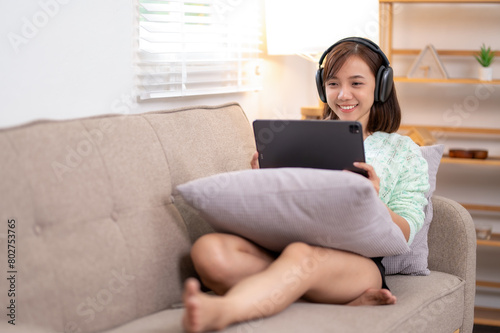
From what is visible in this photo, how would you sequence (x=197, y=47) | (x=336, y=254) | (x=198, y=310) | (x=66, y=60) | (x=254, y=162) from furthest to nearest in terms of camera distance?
(x=197, y=47)
(x=254, y=162)
(x=66, y=60)
(x=336, y=254)
(x=198, y=310)

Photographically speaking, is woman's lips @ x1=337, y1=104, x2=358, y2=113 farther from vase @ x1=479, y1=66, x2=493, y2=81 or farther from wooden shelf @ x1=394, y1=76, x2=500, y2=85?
vase @ x1=479, y1=66, x2=493, y2=81

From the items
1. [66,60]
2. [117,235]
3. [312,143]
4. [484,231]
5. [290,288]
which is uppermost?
[66,60]

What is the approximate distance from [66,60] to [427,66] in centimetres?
196

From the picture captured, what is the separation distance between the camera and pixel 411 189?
173cm

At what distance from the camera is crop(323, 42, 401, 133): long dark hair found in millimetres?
1842

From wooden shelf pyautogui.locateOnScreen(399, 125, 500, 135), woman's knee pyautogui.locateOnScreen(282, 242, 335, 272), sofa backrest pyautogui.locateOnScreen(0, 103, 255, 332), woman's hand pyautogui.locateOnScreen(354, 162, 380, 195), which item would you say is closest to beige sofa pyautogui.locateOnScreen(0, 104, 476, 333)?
sofa backrest pyautogui.locateOnScreen(0, 103, 255, 332)

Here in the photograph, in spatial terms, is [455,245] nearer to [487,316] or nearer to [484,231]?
[484,231]

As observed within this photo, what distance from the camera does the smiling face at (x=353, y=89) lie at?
1843 mm

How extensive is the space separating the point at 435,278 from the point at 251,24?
139cm

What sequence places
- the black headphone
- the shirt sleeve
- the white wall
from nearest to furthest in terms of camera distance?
the white wall < the shirt sleeve < the black headphone

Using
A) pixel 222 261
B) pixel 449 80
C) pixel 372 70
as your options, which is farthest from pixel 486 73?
pixel 222 261

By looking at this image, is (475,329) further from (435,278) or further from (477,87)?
(435,278)

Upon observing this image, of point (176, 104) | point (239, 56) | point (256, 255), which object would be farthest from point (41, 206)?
point (239, 56)

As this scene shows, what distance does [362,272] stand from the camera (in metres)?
1.53
